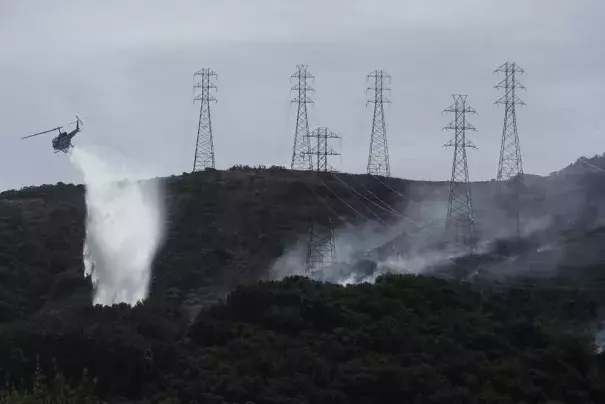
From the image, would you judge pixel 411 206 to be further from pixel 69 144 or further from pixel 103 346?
pixel 103 346

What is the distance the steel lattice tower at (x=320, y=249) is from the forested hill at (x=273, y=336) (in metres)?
3.65

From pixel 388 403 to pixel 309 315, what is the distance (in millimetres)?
15165

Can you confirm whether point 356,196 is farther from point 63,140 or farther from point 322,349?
point 322,349

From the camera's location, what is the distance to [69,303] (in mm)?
103812

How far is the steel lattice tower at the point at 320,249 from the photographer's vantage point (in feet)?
357

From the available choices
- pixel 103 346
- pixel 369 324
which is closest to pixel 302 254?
pixel 369 324

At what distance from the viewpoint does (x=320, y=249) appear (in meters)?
117

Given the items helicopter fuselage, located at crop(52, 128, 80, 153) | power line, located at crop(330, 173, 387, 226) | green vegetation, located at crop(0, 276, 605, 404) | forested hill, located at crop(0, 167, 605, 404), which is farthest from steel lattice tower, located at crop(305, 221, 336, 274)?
helicopter fuselage, located at crop(52, 128, 80, 153)

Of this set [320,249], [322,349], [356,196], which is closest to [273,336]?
[322,349]

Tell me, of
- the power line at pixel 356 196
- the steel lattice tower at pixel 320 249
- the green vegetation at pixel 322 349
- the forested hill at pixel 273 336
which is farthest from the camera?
the power line at pixel 356 196

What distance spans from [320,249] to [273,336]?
34.4 m

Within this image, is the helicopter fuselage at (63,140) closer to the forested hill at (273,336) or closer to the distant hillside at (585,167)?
the forested hill at (273,336)

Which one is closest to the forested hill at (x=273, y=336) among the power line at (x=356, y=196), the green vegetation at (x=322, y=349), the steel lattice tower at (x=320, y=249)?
the green vegetation at (x=322, y=349)

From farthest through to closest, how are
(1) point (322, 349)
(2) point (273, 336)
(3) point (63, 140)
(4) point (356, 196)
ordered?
(4) point (356, 196), (3) point (63, 140), (2) point (273, 336), (1) point (322, 349)
